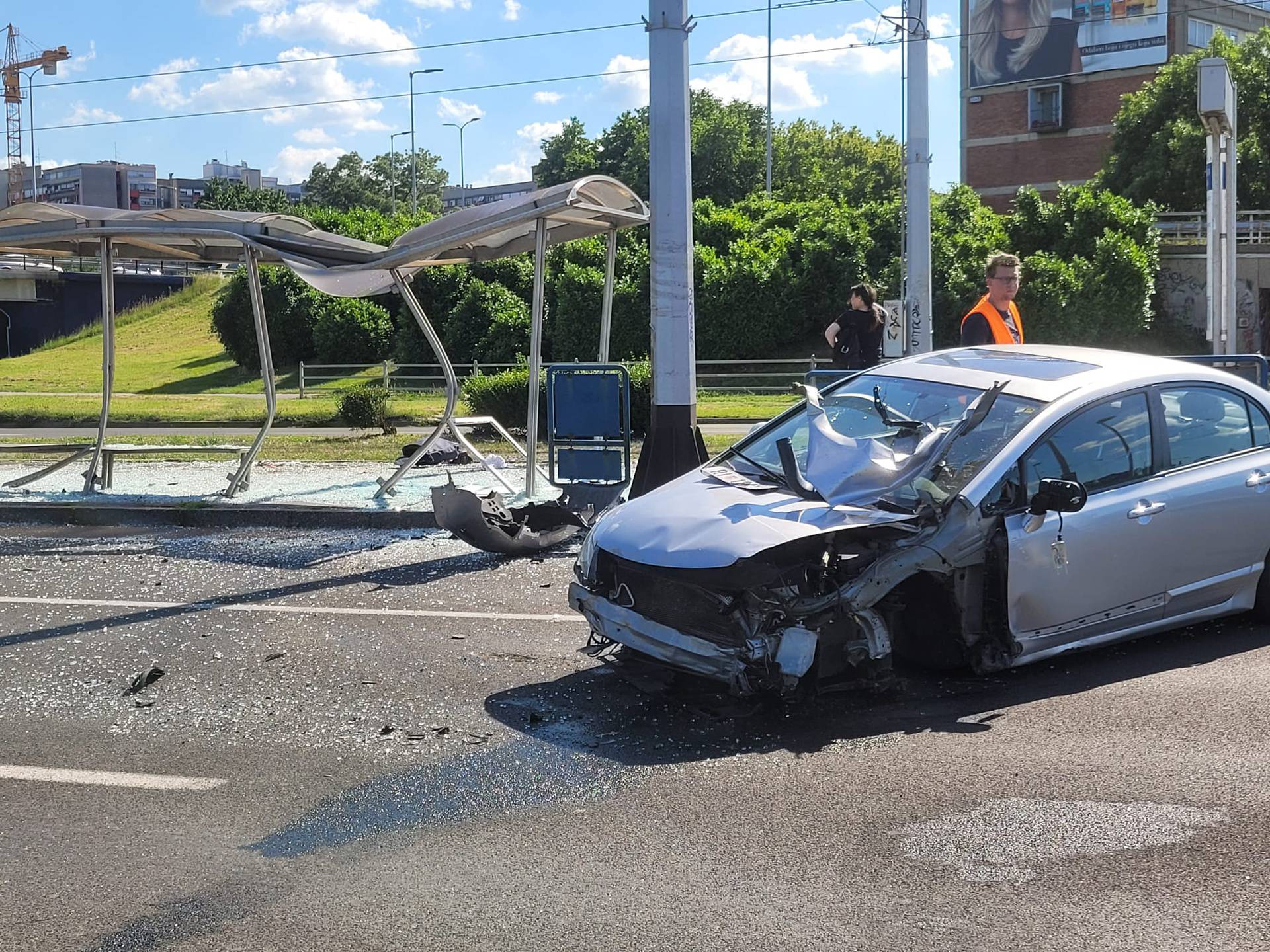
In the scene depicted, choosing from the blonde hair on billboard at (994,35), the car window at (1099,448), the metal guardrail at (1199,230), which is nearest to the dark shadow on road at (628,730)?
the car window at (1099,448)

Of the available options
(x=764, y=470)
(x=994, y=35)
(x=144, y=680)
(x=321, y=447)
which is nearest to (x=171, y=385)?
(x=321, y=447)

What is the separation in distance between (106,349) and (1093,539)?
1035cm

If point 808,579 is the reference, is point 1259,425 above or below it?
above

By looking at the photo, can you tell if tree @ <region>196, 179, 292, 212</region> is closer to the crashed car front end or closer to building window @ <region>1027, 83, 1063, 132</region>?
building window @ <region>1027, 83, 1063, 132</region>

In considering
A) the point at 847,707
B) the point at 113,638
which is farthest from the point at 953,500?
the point at 113,638

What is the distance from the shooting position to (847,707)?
5.86m

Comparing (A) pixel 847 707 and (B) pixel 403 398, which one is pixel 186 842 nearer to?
(A) pixel 847 707

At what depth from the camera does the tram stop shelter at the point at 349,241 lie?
11688 millimetres

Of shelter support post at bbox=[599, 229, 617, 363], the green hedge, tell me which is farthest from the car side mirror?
the green hedge

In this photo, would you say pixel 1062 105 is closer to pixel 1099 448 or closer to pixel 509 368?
pixel 509 368

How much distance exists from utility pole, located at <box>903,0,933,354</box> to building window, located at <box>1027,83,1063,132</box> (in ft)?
180

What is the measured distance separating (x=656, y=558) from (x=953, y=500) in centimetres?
135

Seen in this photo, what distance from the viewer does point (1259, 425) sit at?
278 inches

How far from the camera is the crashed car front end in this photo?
5617mm
